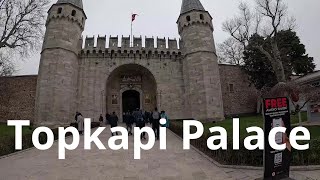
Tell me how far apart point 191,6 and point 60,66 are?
14.1 m

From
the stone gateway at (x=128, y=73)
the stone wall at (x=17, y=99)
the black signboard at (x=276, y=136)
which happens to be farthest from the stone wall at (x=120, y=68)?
the black signboard at (x=276, y=136)

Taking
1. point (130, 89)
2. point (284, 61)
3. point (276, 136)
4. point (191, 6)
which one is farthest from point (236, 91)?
point (276, 136)

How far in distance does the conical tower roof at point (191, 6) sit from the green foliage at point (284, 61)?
7.31 metres

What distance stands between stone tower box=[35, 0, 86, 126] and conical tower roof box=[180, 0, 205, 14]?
1048 cm

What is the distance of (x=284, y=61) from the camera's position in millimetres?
26531

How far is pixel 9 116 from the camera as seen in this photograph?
86.6ft

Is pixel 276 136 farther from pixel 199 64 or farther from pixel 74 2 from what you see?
pixel 74 2

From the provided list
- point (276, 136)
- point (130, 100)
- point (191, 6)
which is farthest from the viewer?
point (130, 100)

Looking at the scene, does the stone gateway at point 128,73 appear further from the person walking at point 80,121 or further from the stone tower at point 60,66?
the person walking at point 80,121

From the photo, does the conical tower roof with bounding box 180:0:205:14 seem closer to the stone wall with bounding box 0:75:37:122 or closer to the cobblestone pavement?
the stone wall with bounding box 0:75:37:122

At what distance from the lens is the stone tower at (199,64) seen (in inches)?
885

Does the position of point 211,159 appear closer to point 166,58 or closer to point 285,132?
point 285,132

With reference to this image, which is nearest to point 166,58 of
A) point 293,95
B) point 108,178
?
point 293,95

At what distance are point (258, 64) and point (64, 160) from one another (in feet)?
82.3
